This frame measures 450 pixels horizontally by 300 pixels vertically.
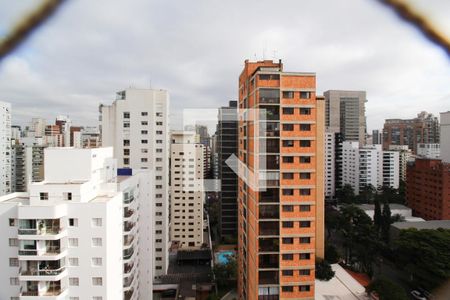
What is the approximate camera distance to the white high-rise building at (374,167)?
85.1 feet

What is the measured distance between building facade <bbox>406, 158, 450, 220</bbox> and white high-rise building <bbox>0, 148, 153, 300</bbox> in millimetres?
18442

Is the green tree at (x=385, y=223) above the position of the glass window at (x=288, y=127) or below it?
below

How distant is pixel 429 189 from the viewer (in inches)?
710

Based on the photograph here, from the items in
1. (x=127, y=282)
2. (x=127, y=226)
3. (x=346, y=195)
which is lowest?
(x=346, y=195)

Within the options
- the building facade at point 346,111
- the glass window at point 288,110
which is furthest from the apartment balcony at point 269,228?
the building facade at point 346,111

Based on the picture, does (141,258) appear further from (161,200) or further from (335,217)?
(335,217)

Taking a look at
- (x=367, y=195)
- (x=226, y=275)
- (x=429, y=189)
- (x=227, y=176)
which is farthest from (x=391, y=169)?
(x=226, y=275)

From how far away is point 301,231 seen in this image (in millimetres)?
7750

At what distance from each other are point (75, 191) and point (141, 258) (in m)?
5.04

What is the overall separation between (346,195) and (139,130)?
58.8 feet

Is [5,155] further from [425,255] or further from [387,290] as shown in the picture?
[425,255]

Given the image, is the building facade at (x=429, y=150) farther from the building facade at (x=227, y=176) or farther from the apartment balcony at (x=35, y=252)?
the apartment balcony at (x=35, y=252)

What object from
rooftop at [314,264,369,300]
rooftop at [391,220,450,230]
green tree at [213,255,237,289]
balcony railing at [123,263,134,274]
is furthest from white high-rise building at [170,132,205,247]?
rooftop at [391,220,450,230]

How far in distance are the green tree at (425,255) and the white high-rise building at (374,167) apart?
15080mm
